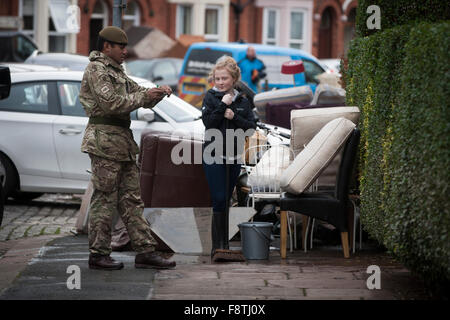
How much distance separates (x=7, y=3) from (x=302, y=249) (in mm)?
24583

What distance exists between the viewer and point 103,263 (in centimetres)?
760

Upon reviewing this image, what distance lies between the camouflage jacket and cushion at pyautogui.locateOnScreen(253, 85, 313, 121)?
564cm

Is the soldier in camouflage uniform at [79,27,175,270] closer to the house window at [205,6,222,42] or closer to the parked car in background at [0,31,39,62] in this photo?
the parked car in background at [0,31,39,62]

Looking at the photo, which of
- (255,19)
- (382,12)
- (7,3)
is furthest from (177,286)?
(255,19)

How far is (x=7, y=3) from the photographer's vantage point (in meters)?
31.7

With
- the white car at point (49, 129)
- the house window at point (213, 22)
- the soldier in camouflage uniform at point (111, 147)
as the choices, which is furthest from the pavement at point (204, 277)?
the house window at point (213, 22)

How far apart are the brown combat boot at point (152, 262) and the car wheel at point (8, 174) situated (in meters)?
4.47

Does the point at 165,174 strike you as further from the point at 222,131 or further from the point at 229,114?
the point at 229,114

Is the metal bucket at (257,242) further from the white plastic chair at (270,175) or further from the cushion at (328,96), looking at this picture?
the cushion at (328,96)

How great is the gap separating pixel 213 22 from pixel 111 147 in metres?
30.6

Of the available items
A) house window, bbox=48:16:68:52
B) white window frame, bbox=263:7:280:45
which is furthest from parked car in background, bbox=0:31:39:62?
white window frame, bbox=263:7:280:45

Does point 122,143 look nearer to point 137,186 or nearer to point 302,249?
point 137,186

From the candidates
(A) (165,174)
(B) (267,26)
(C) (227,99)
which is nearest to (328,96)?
(A) (165,174)

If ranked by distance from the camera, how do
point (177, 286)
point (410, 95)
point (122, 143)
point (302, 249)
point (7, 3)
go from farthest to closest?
point (7, 3) < point (302, 249) < point (122, 143) < point (177, 286) < point (410, 95)
